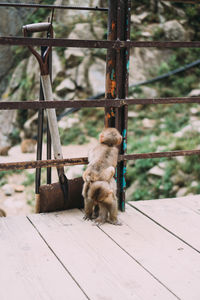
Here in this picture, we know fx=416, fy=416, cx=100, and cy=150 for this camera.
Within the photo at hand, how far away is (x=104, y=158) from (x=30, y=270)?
3.00ft

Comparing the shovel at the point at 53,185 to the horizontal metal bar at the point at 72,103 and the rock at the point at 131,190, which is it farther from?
the rock at the point at 131,190

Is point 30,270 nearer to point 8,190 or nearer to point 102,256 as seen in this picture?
point 102,256

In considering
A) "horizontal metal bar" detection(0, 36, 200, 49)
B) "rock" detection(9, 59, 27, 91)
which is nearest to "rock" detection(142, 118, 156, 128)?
"rock" detection(9, 59, 27, 91)

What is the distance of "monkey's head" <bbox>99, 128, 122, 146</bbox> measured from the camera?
272cm

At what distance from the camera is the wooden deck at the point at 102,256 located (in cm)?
191

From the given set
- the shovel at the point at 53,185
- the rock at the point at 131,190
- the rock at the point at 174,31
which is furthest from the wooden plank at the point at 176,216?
the rock at the point at 174,31

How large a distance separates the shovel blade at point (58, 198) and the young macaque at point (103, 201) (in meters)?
0.21

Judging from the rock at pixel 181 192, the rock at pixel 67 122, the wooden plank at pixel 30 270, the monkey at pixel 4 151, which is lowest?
the rock at pixel 181 192

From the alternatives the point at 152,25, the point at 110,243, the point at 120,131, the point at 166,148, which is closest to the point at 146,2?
the point at 152,25

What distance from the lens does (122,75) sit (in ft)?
9.22

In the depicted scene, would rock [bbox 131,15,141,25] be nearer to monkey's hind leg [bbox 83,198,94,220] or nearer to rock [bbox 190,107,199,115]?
rock [bbox 190,107,199,115]

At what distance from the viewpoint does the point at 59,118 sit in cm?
909

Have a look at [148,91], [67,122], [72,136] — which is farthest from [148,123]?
[67,122]

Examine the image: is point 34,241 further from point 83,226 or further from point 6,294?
point 6,294
